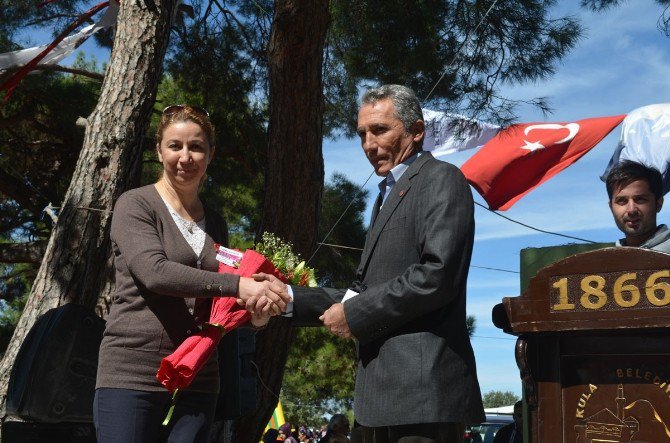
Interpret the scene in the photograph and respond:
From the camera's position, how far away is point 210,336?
252 centimetres

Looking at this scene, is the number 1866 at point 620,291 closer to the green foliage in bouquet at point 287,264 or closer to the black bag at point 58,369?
the green foliage in bouquet at point 287,264

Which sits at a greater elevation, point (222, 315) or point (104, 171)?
point (104, 171)

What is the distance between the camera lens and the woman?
2.43 meters

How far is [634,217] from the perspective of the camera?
3.34 meters

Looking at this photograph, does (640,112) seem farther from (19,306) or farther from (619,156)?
(19,306)

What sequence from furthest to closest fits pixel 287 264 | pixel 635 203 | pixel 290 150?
pixel 290 150, pixel 635 203, pixel 287 264

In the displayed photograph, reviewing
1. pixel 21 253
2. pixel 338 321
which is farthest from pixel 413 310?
pixel 21 253

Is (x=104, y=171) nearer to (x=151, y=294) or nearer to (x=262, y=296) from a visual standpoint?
(x=151, y=294)

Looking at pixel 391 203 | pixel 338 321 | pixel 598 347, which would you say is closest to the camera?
pixel 338 321

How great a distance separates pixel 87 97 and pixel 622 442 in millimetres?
8779

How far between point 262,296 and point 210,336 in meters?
0.20

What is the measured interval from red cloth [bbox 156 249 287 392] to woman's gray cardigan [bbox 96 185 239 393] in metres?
0.06

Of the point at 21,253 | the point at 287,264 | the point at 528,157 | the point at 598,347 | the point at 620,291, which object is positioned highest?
the point at 528,157

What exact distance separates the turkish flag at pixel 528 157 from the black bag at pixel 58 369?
19.0 feet
